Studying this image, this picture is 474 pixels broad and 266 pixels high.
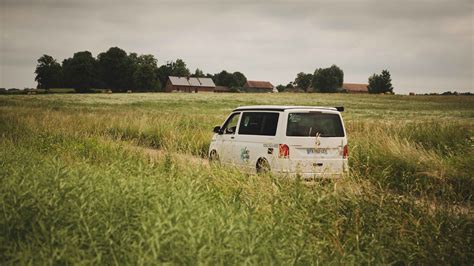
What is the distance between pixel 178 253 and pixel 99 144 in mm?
9148

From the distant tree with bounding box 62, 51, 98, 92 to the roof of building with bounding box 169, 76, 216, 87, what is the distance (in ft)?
111

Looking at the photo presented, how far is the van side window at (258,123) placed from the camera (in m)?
10.0

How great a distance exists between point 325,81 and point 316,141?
123652 mm

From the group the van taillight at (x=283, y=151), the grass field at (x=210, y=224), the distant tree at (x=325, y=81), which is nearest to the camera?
the grass field at (x=210, y=224)

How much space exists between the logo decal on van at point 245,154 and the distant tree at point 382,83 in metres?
115

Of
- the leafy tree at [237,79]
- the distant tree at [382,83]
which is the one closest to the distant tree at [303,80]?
the leafy tree at [237,79]

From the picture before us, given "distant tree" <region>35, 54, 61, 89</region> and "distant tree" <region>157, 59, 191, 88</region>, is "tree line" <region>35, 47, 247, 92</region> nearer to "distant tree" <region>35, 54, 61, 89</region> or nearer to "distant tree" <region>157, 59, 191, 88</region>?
"distant tree" <region>35, 54, 61, 89</region>

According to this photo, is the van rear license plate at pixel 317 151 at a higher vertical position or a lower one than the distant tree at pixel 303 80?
lower

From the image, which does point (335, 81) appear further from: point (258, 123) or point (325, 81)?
point (258, 123)

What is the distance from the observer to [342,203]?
6355mm

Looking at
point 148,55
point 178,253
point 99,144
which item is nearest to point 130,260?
point 178,253

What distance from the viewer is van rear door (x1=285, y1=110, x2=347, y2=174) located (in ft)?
31.5

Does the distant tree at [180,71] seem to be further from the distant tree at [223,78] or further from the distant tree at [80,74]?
the distant tree at [80,74]

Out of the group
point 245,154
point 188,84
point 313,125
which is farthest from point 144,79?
point 313,125
